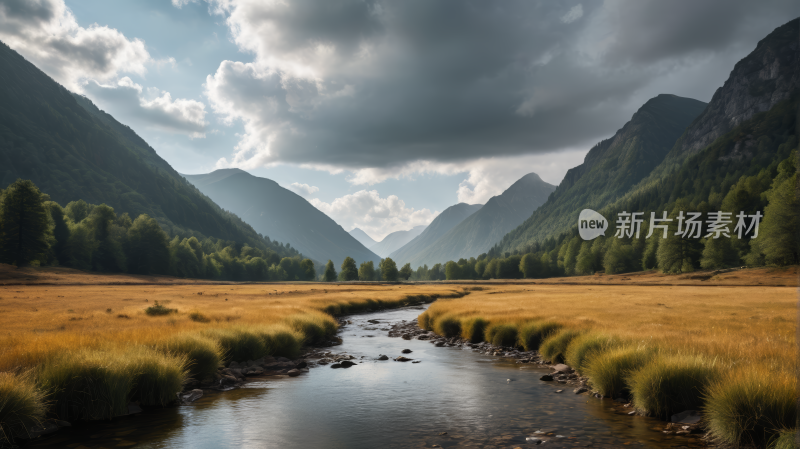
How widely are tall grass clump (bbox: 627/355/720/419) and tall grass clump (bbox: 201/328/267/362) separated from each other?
20.6m

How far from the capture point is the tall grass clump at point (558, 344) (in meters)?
25.1

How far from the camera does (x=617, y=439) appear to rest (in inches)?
495

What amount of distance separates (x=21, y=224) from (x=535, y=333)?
11862 centimetres

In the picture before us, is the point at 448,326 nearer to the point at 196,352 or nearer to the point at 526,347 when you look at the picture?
the point at 526,347

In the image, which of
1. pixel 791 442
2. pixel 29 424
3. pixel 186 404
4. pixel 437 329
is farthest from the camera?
pixel 437 329

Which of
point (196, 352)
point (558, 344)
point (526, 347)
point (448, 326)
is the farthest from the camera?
point (448, 326)

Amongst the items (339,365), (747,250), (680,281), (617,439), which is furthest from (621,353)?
(747,250)

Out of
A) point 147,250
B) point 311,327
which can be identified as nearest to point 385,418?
point 311,327

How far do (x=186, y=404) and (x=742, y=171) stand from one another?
248112 millimetres

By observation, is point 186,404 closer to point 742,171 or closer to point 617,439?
point 617,439

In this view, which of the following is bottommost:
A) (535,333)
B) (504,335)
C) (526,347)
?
(526,347)

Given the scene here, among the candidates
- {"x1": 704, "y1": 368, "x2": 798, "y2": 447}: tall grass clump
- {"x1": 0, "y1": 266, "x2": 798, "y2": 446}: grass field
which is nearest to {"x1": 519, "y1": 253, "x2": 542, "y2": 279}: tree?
{"x1": 0, "y1": 266, "x2": 798, "y2": 446}: grass field

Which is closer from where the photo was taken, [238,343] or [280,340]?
[238,343]

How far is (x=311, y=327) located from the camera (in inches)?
1372
